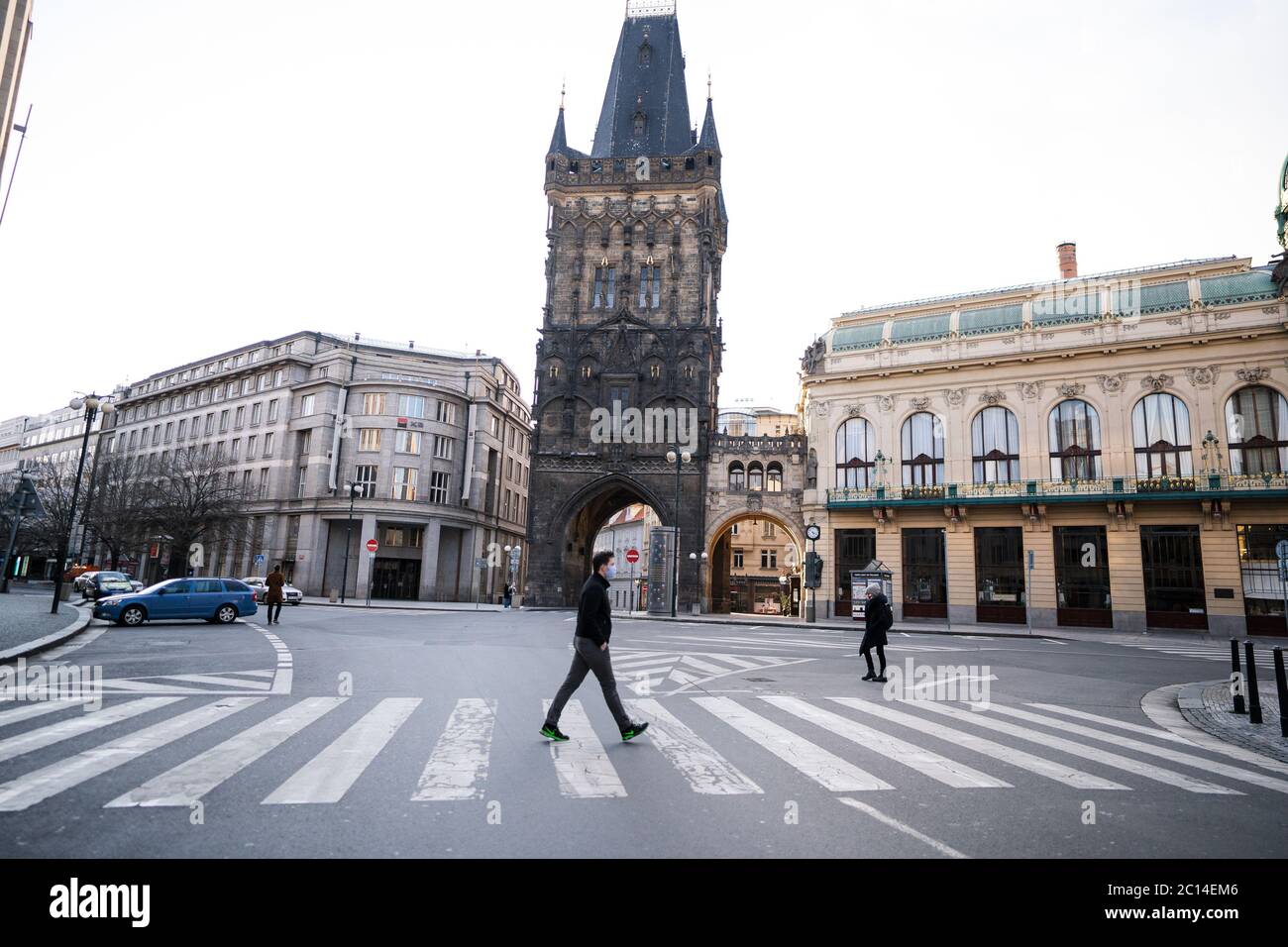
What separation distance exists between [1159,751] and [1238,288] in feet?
118

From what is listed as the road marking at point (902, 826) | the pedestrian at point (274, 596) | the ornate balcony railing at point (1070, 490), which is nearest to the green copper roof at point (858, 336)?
the ornate balcony railing at point (1070, 490)

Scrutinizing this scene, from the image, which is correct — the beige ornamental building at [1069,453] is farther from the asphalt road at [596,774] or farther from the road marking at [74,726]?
the road marking at [74,726]

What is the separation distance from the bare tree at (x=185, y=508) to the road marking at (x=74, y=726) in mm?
41185

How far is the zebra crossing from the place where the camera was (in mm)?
5008

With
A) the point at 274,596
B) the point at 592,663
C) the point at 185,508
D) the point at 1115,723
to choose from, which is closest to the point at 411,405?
the point at 185,508

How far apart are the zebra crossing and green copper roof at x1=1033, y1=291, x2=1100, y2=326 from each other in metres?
32.9

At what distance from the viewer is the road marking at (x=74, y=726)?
573cm

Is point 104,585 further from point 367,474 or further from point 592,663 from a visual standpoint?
point 592,663

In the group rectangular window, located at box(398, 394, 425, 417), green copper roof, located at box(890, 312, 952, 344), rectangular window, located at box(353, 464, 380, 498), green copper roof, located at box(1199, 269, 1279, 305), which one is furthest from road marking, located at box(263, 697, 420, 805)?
rectangular window, located at box(398, 394, 425, 417)

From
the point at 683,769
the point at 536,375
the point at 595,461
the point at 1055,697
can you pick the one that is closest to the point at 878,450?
the point at 595,461

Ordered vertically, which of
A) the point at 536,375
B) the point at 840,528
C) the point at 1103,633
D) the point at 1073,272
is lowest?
the point at 1103,633
